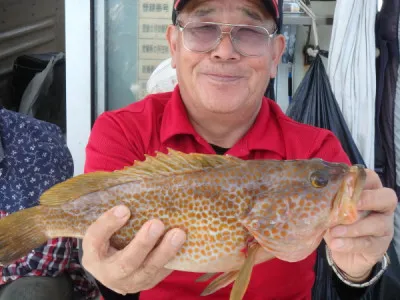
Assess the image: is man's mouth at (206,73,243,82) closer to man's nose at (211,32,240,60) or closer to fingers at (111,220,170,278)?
man's nose at (211,32,240,60)

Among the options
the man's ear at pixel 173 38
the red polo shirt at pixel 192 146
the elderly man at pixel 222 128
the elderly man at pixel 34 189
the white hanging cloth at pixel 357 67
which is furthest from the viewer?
the white hanging cloth at pixel 357 67

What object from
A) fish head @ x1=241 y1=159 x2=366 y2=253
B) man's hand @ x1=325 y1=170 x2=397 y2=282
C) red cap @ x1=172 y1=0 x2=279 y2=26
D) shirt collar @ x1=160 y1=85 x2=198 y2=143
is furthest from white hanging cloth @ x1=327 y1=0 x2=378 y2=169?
fish head @ x1=241 y1=159 x2=366 y2=253

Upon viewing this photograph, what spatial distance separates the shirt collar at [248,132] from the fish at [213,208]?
0.41m

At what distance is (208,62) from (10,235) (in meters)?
0.85

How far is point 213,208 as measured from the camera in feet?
4.81

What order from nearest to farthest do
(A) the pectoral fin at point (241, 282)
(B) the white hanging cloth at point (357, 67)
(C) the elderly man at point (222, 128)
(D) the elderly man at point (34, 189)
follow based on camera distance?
(A) the pectoral fin at point (241, 282)
(C) the elderly man at point (222, 128)
(D) the elderly man at point (34, 189)
(B) the white hanging cloth at point (357, 67)

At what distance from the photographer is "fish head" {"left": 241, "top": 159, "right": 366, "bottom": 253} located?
1.39 metres

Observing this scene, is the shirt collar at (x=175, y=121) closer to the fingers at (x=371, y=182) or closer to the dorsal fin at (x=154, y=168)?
the dorsal fin at (x=154, y=168)

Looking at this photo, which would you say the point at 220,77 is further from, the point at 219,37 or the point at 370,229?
the point at 370,229

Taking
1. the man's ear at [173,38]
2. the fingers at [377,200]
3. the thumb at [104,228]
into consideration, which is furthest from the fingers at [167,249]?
the man's ear at [173,38]

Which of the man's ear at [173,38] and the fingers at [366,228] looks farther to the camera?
the man's ear at [173,38]

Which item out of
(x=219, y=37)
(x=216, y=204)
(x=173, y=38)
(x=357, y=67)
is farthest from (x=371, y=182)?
(x=357, y=67)

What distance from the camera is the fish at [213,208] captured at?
4.70 feet

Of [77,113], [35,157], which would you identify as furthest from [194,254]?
[77,113]
